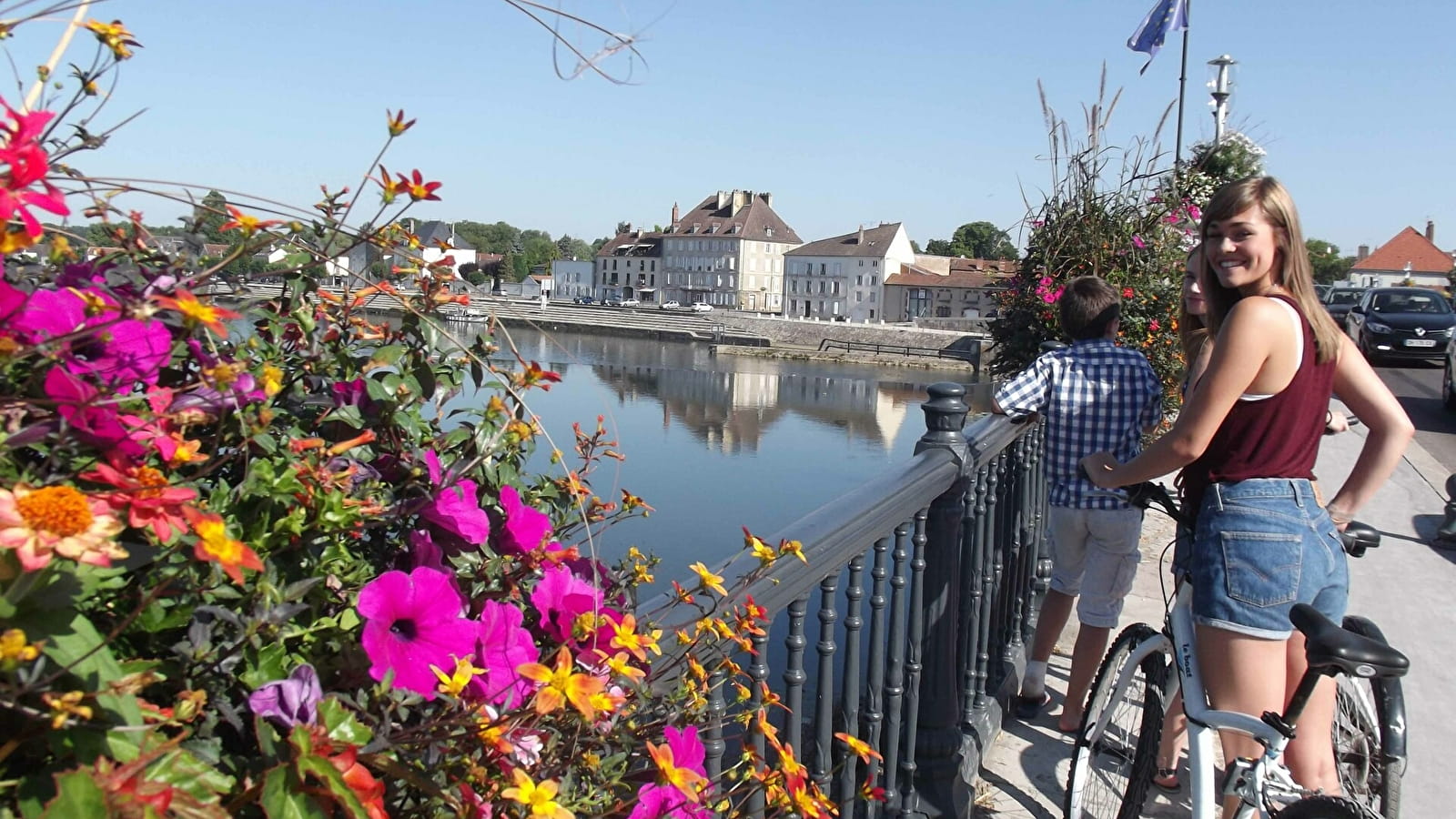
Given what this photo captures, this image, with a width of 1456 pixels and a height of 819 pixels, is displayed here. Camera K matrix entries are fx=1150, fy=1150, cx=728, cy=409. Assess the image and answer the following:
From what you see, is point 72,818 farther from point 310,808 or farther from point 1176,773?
point 1176,773

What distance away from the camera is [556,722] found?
0.98 m

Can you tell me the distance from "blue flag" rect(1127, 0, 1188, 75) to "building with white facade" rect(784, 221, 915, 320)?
2936 inches

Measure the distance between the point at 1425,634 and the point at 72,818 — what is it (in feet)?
16.8

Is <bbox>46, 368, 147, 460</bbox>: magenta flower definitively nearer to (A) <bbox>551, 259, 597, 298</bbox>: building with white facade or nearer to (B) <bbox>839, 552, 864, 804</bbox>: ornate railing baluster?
(B) <bbox>839, 552, 864, 804</bbox>: ornate railing baluster

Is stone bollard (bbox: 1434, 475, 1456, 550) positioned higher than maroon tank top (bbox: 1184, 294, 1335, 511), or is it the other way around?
maroon tank top (bbox: 1184, 294, 1335, 511)

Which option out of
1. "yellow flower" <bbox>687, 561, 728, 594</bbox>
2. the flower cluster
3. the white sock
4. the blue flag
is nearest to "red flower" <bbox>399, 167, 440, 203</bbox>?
the flower cluster

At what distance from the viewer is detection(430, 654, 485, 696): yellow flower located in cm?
85

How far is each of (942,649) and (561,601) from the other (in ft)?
6.99

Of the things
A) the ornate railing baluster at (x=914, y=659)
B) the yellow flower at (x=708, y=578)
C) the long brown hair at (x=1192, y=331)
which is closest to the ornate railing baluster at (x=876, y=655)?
the ornate railing baluster at (x=914, y=659)

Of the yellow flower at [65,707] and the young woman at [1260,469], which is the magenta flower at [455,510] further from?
the young woman at [1260,469]

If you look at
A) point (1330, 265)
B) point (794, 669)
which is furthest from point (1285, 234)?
point (1330, 265)

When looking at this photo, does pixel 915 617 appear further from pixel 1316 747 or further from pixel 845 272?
pixel 845 272

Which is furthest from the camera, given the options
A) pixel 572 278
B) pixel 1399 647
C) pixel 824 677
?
pixel 572 278

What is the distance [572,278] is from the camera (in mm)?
115688
